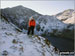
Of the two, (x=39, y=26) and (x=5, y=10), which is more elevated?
(x=5, y=10)

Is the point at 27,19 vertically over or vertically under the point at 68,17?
over

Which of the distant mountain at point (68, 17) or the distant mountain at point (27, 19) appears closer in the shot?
the distant mountain at point (27, 19)

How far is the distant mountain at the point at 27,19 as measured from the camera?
41.5 m

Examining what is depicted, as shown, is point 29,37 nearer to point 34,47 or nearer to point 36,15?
point 34,47

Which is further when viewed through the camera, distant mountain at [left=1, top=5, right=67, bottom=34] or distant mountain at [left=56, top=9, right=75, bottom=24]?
distant mountain at [left=56, top=9, right=75, bottom=24]

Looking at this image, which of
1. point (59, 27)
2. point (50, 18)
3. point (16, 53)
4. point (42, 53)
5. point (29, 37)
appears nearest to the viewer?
point (16, 53)

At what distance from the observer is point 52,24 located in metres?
42.2

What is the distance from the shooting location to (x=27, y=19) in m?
45.0

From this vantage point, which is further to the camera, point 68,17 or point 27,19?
point 68,17

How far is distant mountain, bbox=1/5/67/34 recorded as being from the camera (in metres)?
41.5

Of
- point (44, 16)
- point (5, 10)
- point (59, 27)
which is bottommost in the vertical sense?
point (59, 27)

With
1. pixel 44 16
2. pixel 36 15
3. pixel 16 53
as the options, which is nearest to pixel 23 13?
pixel 36 15

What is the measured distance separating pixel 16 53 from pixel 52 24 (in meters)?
35.5

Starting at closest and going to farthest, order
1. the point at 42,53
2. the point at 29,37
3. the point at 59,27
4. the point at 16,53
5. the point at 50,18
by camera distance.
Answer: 1. the point at 16,53
2. the point at 42,53
3. the point at 29,37
4. the point at 59,27
5. the point at 50,18
